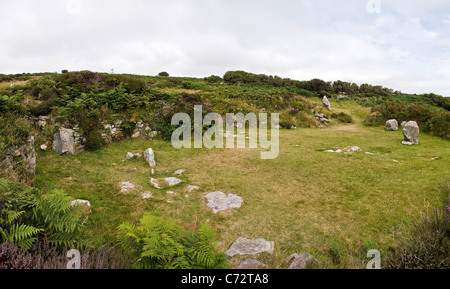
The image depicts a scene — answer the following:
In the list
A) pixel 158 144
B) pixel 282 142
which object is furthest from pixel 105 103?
pixel 282 142

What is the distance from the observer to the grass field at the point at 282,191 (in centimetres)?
527

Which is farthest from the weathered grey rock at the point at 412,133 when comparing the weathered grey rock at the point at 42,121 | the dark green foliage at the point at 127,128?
the weathered grey rock at the point at 42,121

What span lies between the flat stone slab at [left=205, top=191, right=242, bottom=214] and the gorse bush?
3155 millimetres

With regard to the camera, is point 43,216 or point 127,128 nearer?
point 43,216

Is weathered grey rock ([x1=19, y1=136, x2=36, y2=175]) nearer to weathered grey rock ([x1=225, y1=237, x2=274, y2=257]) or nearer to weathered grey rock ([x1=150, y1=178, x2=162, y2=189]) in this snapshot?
weathered grey rock ([x1=150, y1=178, x2=162, y2=189])

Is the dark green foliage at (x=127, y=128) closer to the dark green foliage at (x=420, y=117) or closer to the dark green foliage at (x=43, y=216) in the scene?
the dark green foliage at (x=43, y=216)

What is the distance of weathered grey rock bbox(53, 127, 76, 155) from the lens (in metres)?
10.2

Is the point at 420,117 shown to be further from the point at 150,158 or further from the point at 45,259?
the point at 45,259

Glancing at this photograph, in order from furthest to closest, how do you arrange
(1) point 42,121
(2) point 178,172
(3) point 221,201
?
(1) point 42,121 → (2) point 178,172 → (3) point 221,201

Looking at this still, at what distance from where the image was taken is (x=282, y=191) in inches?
308

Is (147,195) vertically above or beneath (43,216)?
beneath

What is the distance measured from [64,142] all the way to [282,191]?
9735 millimetres

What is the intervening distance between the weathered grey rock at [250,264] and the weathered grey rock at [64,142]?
9.70 m

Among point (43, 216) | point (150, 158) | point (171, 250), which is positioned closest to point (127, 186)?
point (150, 158)
